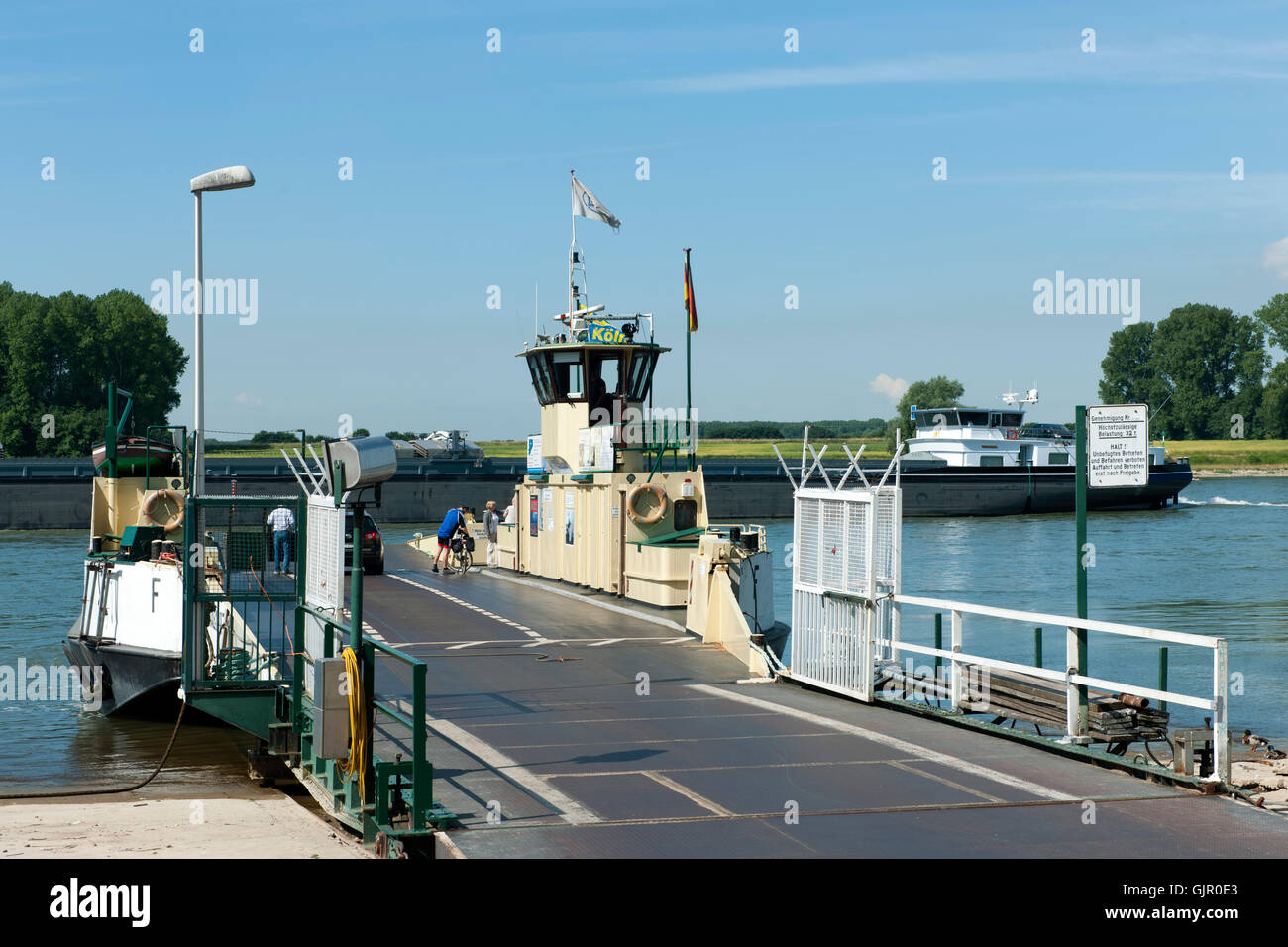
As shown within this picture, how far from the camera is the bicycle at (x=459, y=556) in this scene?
3192cm

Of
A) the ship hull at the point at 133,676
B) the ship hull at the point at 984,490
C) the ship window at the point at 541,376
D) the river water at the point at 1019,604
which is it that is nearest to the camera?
the river water at the point at 1019,604

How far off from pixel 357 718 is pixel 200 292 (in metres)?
11.0

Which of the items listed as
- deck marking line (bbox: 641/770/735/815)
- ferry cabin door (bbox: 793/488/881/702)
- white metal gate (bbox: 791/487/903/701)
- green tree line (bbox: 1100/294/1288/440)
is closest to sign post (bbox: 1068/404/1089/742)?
white metal gate (bbox: 791/487/903/701)

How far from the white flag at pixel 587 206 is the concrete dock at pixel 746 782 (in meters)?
16.7

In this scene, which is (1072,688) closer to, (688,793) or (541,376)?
(688,793)

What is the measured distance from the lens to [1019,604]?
38.6 m

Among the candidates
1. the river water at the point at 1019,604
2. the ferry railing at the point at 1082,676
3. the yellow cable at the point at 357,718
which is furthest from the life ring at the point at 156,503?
the ferry railing at the point at 1082,676

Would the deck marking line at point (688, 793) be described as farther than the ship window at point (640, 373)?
No

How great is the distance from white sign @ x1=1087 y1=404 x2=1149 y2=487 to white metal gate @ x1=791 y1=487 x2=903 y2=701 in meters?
2.51

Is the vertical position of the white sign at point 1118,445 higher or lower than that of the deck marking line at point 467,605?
higher

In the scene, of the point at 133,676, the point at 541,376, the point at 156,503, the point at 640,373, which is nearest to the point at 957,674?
the point at 133,676

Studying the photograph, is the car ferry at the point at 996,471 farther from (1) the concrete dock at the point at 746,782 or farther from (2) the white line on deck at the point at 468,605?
(1) the concrete dock at the point at 746,782

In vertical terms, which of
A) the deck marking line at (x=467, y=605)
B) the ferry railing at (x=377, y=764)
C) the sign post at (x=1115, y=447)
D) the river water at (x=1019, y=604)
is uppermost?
the sign post at (x=1115, y=447)
